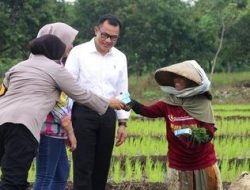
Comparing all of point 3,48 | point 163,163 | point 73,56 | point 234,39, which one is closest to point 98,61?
point 73,56

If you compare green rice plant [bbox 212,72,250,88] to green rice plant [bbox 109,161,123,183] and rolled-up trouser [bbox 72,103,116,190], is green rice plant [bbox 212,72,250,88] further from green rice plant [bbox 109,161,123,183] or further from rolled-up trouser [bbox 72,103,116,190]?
rolled-up trouser [bbox 72,103,116,190]

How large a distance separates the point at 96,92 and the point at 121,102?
20 centimetres

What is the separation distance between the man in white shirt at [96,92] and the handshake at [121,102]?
0.11m

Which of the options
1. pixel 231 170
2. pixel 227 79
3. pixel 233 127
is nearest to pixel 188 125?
pixel 231 170

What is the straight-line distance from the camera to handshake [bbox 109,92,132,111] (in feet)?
13.9

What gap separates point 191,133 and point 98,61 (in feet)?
2.87

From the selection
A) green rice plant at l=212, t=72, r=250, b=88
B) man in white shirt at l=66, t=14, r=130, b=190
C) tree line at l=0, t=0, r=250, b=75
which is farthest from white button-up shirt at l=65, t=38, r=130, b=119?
green rice plant at l=212, t=72, r=250, b=88

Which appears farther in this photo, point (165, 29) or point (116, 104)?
point (165, 29)

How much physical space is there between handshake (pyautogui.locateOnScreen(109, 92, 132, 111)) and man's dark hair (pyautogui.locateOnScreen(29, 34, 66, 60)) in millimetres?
641

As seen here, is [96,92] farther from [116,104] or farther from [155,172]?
[155,172]

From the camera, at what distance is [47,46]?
3.78 m

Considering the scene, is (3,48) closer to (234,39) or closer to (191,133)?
(234,39)

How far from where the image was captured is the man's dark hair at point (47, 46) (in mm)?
3770

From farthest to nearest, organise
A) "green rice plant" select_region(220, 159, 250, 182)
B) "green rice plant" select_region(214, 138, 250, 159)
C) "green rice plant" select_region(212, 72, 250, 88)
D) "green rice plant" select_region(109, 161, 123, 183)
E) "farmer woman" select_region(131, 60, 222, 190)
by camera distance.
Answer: "green rice plant" select_region(212, 72, 250, 88) → "green rice plant" select_region(214, 138, 250, 159) → "green rice plant" select_region(220, 159, 250, 182) → "green rice plant" select_region(109, 161, 123, 183) → "farmer woman" select_region(131, 60, 222, 190)
